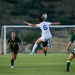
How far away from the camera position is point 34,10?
244 ft

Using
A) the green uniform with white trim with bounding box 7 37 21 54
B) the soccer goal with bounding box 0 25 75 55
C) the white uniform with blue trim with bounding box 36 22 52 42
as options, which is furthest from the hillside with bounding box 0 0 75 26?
the green uniform with white trim with bounding box 7 37 21 54

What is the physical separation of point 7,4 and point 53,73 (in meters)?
57.0

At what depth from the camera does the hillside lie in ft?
227

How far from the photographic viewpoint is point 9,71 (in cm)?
2208

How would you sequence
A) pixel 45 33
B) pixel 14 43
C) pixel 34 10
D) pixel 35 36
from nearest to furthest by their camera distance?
pixel 14 43
pixel 45 33
pixel 35 36
pixel 34 10

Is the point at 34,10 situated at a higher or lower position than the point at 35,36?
higher

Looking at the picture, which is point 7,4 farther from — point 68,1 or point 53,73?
point 53,73

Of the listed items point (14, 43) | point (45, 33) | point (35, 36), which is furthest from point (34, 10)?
point (14, 43)

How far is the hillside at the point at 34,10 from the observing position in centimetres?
6904

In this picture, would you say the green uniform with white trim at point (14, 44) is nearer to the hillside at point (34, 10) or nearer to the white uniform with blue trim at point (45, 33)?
the white uniform with blue trim at point (45, 33)

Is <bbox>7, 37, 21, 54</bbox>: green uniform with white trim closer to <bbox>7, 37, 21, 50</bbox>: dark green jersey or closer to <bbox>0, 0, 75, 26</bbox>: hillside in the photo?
<bbox>7, 37, 21, 50</bbox>: dark green jersey

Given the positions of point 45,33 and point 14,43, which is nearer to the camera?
point 14,43

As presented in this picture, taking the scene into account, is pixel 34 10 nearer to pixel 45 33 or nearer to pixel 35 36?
pixel 35 36

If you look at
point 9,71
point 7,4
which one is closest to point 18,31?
point 9,71
